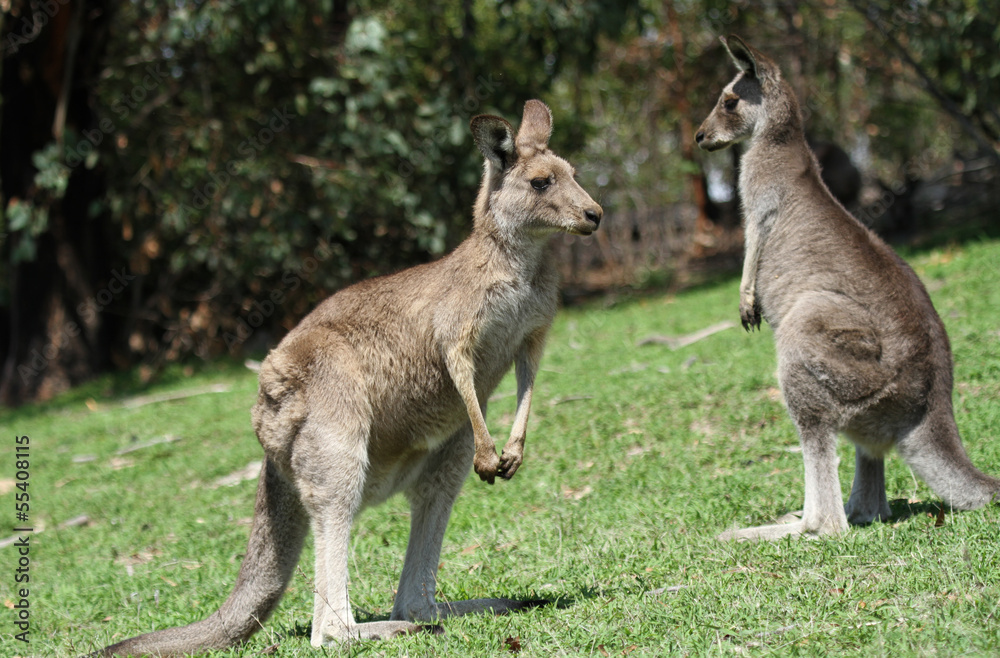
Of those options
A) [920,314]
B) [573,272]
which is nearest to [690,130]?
[573,272]

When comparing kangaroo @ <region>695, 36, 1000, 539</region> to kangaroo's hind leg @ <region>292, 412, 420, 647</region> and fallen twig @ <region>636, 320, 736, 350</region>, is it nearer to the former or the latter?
kangaroo's hind leg @ <region>292, 412, 420, 647</region>

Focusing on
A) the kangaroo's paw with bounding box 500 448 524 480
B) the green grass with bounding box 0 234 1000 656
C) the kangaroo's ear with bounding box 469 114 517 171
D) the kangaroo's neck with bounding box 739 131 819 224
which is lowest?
the green grass with bounding box 0 234 1000 656

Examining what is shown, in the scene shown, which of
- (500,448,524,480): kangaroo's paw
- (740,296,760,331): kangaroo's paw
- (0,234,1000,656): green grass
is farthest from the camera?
(740,296,760,331): kangaroo's paw

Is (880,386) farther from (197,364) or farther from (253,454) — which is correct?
(197,364)

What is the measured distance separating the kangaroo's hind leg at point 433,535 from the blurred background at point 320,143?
6672 mm

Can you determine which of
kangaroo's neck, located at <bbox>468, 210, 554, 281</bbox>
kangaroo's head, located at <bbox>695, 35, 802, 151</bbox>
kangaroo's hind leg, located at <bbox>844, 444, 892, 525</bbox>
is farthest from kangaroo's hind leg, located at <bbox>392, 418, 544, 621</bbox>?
kangaroo's head, located at <bbox>695, 35, 802, 151</bbox>

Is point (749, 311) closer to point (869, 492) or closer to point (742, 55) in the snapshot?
point (869, 492)

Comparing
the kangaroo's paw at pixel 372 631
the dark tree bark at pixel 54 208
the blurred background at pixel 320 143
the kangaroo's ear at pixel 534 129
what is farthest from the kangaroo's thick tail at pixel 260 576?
the dark tree bark at pixel 54 208

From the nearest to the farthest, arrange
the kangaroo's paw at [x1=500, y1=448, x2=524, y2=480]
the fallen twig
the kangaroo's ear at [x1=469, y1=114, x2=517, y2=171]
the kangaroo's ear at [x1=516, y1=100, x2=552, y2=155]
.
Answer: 1. the kangaroo's paw at [x1=500, y1=448, x2=524, y2=480]
2. the kangaroo's ear at [x1=469, y1=114, x2=517, y2=171]
3. the kangaroo's ear at [x1=516, y1=100, x2=552, y2=155]
4. the fallen twig

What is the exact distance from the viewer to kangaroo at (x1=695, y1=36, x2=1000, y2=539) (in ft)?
12.2

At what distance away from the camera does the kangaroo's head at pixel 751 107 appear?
15.3 ft

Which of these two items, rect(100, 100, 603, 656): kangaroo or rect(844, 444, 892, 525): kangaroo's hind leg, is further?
rect(844, 444, 892, 525): kangaroo's hind leg

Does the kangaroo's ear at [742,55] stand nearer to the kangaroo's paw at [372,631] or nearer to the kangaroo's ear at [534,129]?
the kangaroo's ear at [534,129]

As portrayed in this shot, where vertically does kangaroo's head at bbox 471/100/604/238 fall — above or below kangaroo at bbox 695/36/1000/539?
above
